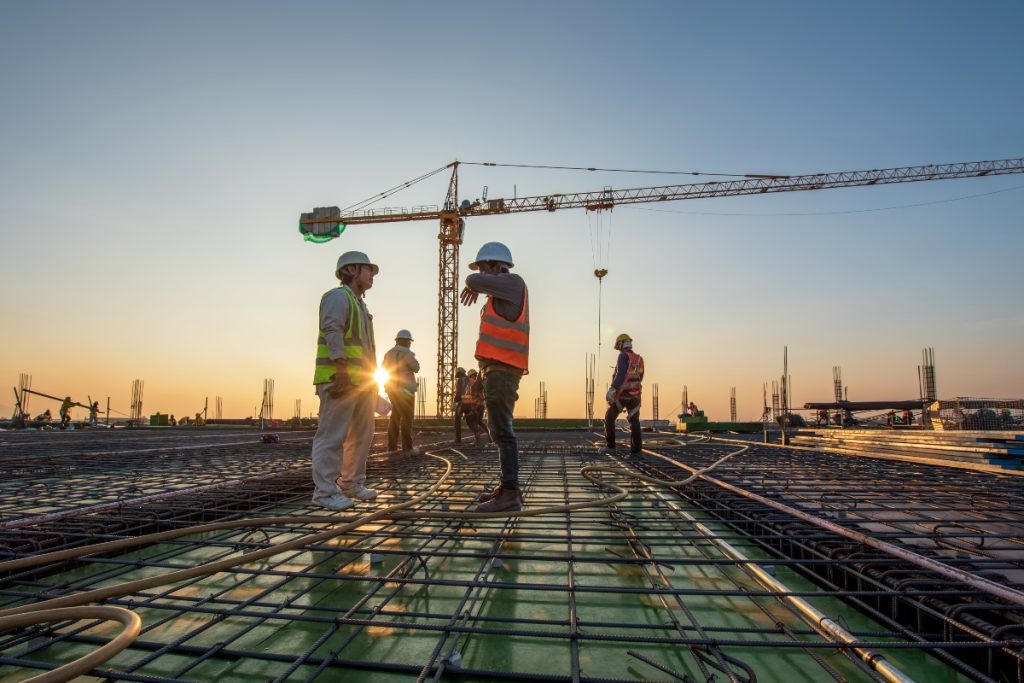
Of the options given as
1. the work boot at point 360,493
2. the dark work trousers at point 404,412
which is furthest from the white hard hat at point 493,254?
the dark work trousers at point 404,412

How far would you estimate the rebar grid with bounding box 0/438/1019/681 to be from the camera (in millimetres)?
1557

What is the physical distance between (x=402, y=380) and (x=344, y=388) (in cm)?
352

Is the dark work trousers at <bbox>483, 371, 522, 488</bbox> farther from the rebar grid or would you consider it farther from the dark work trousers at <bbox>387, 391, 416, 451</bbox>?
the dark work trousers at <bbox>387, 391, 416, 451</bbox>

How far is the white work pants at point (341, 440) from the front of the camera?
3523 mm

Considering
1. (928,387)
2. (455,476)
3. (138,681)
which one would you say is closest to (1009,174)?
(928,387)

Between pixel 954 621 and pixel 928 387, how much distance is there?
1389 inches

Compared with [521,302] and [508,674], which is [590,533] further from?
[508,674]

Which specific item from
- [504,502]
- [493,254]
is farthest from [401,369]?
[504,502]

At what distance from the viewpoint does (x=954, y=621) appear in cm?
167

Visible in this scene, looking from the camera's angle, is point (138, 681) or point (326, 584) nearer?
point (138, 681)

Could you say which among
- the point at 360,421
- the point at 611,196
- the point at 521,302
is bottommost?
the point at 360,421

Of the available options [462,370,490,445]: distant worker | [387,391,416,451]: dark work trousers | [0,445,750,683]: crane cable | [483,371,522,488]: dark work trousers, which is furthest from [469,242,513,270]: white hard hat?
[462,370,490,445]: distant worker

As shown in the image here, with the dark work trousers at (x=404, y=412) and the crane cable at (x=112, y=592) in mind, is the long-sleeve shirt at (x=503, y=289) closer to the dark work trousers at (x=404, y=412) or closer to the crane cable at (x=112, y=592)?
the crane cable at (x=112, y=592)

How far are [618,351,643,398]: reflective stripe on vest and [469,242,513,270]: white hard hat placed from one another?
448 centimetres
